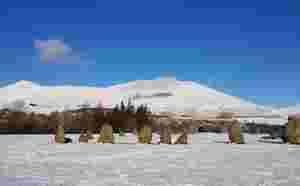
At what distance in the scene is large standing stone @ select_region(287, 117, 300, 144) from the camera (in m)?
20.4

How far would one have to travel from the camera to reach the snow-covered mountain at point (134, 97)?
83.2m

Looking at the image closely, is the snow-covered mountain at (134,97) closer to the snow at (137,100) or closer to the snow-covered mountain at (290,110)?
the snow at (137,100)

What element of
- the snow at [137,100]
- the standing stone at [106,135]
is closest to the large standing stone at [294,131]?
the standing stone at [106,135]

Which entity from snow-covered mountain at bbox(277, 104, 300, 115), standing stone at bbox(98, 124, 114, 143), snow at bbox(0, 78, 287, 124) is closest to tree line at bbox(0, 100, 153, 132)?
standing stone at bbox(98, 124, 114, 143)

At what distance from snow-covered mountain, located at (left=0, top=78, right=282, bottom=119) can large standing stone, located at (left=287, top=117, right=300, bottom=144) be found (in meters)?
57.5

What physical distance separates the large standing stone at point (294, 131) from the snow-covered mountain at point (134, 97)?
57459 millimetres

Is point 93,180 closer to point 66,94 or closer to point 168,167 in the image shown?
point 168,167

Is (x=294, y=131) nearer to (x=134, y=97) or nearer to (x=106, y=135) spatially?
(x=106, y=135)

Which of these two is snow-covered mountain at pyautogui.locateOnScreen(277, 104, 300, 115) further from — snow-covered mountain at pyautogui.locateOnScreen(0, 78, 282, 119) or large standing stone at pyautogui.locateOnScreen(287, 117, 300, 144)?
large standing stone at pyautogui.locateOnScreen(287, 117, 300, 144)

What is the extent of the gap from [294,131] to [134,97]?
79.9 metres

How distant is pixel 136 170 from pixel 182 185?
237 cm

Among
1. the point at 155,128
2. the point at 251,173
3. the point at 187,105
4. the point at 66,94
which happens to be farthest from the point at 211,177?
the point at 66,94

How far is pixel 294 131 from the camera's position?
20641mm

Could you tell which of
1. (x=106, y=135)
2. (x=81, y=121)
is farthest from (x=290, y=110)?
(x=106, y=135)
